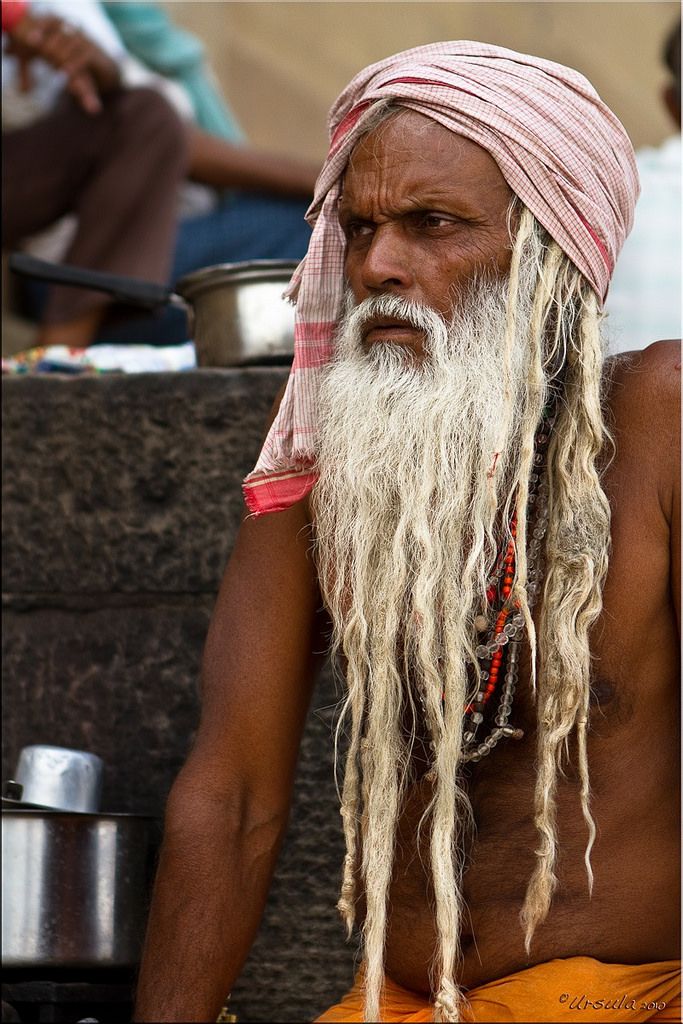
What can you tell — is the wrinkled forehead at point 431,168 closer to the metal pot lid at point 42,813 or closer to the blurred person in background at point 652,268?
the metal pot lid at point 42,813

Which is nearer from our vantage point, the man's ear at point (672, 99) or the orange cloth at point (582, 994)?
the orange cloth at point (582, 994)

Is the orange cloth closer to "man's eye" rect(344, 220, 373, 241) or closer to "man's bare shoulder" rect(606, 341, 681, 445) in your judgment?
"man's bare shoulder" rect(606, 341, 681, 445)

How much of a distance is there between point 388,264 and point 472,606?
2.01ft

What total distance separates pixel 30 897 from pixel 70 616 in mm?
786

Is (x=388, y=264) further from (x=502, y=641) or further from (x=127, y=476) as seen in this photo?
(x=127, y=476)

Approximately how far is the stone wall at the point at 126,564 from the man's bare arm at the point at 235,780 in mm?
676

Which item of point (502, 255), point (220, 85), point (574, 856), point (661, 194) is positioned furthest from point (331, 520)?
point (220, 85)

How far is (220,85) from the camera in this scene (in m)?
6.96

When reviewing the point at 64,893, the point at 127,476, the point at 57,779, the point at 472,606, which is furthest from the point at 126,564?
the point at 472,606

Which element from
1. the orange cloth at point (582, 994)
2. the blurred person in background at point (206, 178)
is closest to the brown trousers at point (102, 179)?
the blurred person in background at point (206, 178)

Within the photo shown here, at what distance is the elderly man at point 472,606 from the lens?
2295 mm

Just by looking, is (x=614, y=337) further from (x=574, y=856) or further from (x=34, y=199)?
(x=34, y=199)

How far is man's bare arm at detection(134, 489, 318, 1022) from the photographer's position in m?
2.37

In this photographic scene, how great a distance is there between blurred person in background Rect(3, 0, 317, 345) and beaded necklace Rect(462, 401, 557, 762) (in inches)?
117
